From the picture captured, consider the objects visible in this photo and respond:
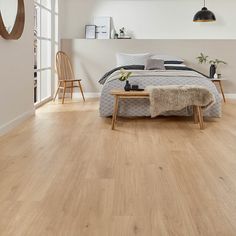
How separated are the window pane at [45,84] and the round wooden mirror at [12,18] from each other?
2036 mm

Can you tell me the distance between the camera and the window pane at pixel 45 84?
21.2 feet

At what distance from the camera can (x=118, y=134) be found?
4098mm

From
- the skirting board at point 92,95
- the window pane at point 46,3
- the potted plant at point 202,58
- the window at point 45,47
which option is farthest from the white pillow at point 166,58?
the window pane at point 46,3

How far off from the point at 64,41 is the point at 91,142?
4.14m

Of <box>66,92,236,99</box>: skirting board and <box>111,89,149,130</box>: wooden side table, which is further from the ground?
<box>111,89,149,130</box>: wooden side table

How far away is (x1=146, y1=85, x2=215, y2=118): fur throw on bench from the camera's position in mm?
4398

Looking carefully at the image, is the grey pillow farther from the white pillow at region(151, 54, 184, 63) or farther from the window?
the window

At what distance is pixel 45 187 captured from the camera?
2389 millimetres

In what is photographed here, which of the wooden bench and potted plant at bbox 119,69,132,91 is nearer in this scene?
the wooden bench

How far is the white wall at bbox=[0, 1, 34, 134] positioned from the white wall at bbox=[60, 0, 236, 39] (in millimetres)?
2625

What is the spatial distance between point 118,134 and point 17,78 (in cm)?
131

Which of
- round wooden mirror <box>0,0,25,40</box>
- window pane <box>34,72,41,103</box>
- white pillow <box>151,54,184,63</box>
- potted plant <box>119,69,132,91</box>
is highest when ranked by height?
round wooden mirror <box>0,0,25,40</box>

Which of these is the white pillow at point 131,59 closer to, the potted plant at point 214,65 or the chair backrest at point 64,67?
the chair backrest at point 64,67

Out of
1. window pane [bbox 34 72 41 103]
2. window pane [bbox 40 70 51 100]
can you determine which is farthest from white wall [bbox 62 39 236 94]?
window pane [bbox 34 72 41 103]
